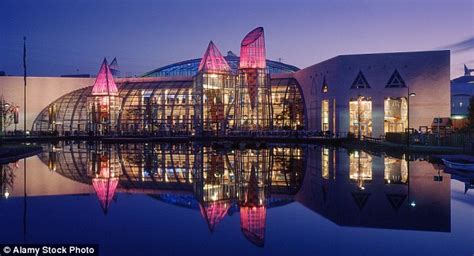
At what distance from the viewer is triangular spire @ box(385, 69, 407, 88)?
58.2 meters

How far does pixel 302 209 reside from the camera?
16328mm

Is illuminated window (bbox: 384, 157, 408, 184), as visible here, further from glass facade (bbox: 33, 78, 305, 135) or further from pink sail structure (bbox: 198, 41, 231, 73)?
pink sail structure (bbox: 198, 41, 231, 73)

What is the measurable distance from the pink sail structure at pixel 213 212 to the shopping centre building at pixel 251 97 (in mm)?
40778

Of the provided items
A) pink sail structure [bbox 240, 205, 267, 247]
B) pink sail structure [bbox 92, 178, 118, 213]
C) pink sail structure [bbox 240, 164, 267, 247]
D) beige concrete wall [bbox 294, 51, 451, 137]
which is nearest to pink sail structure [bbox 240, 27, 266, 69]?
beige concrete wall [bbox 294, 51, 451, 137]

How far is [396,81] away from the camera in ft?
192

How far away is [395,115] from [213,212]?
1964 inches

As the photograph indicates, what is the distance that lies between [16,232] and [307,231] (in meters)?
7.06

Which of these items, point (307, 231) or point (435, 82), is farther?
point (435, 82)

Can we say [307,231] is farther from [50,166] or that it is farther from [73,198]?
[50,166]

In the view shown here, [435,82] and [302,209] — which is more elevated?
[435,82]

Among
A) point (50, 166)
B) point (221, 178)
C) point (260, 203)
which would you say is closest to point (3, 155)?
point (50, 166)

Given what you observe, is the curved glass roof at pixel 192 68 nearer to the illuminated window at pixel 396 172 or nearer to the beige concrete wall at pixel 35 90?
the beige concrete wall at pixel 35 90

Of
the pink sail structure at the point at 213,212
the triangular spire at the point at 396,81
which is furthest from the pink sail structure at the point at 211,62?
the pink sail structure at the point at 213,212

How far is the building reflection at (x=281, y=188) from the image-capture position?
48.5ft
